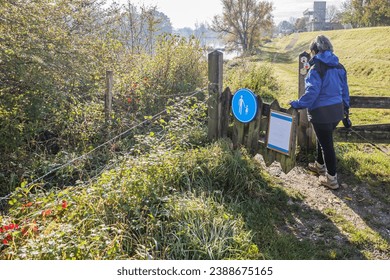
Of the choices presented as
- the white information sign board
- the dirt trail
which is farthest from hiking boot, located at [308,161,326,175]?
the white information sign board

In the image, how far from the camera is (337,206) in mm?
4219

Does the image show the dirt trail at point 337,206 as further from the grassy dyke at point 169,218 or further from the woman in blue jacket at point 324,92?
the woman in blue jacket at point 324,92

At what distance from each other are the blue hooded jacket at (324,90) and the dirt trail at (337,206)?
101cm

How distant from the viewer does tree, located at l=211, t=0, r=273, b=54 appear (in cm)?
3842

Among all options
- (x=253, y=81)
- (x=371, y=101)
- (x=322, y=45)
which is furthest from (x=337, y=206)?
(x=253, y=81)

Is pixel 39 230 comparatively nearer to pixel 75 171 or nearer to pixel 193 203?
pixel 193 203

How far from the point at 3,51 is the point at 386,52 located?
20724mm

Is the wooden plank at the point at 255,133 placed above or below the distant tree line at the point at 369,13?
below

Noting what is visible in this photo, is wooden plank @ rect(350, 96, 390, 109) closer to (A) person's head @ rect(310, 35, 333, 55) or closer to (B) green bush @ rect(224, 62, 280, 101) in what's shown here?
(A) person's head @ rect(310, 35, 333, 55)

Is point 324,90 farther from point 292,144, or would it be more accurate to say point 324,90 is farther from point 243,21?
point 243,21

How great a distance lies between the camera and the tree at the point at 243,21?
38.4 metres

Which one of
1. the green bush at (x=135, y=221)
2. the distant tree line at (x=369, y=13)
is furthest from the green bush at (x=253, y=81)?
the distant tree line at (x=369, y=13)

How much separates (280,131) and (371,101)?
1839 millimetres
